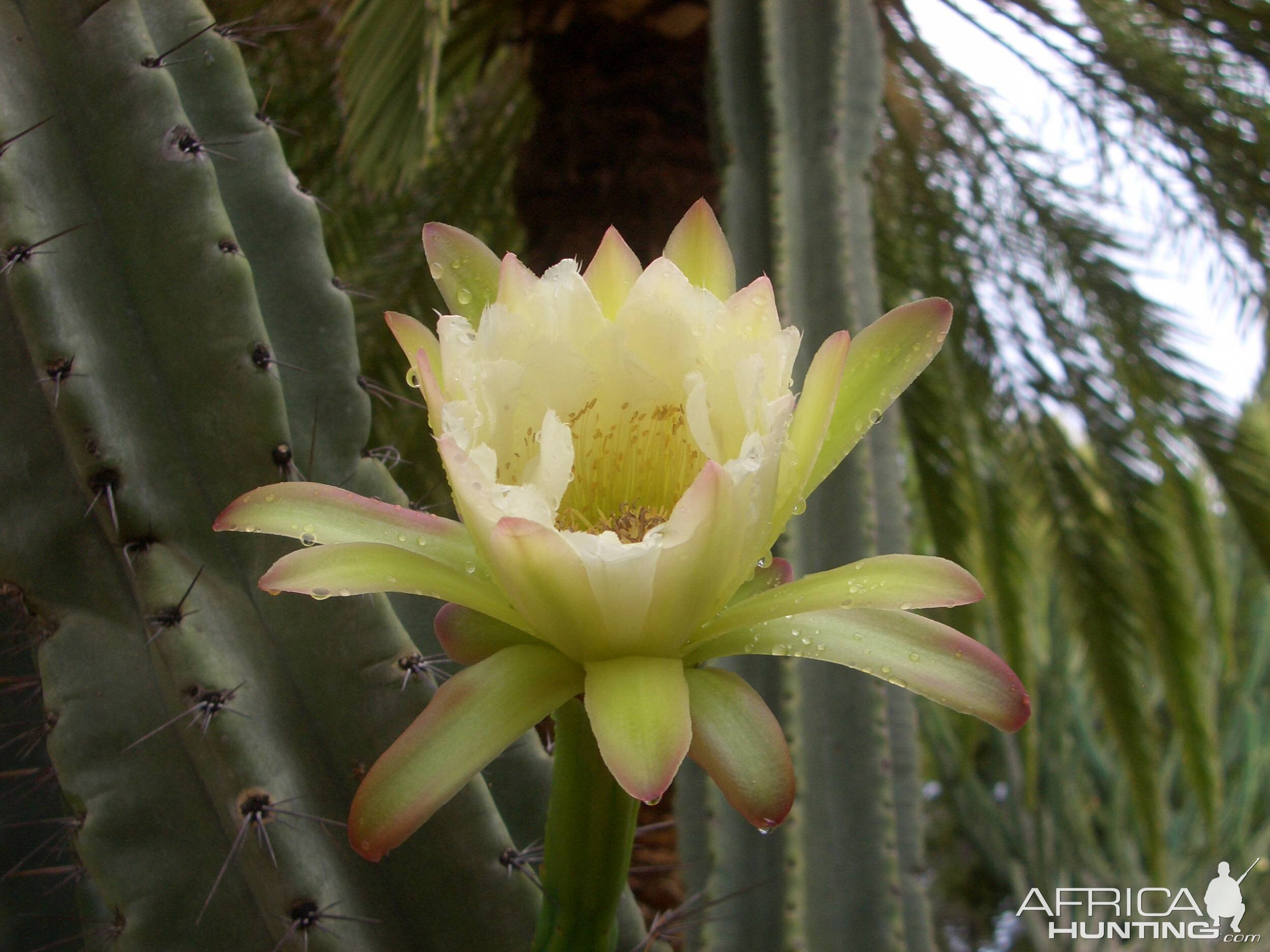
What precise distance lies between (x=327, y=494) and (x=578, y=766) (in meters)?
0.19

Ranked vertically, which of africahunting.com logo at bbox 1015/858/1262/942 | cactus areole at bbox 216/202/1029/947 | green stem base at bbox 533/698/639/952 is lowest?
africahunting.com logo at bbox 1015/858/1262/942

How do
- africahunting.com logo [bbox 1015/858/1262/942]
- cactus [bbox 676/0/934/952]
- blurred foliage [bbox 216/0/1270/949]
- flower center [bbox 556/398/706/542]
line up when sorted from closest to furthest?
flower center [bbox 556/398/706/542] → cactus [bbox 676/0/934/952] → blurred foliage [bbox 216/0/1270/949] → africahunting.com logo [bbox 1015/858/1262/942]

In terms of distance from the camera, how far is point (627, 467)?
24.5 inches

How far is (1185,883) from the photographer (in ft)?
14.7

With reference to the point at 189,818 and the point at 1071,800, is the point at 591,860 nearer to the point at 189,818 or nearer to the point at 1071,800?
the point at 189,818

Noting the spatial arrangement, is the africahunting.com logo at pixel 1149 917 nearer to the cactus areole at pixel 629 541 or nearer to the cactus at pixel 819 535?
the cactus at pixel 819 535

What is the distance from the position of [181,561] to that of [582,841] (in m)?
0.34

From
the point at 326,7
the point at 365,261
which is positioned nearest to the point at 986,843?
the point at 365,261

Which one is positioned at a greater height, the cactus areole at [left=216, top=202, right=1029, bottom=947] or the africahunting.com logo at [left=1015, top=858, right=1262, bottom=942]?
the cactus areole at [left=216, top=202, right=1029, bottom=947]

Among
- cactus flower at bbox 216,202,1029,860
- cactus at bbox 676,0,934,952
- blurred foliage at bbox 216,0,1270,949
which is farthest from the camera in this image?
blurred foliage at bbox 216,0,1270,949

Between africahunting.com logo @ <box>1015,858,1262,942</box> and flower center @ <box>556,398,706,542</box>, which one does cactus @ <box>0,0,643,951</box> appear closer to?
flower center @ <box>556,398,706,542</box>

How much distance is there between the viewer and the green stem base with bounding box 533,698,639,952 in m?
0.56

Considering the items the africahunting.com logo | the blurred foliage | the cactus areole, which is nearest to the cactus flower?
the cactus areole

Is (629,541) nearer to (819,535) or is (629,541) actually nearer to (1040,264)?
(819,535)
